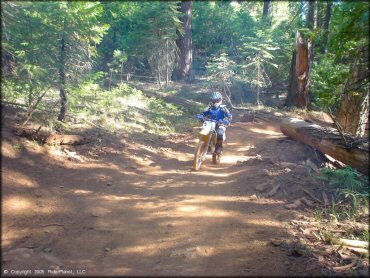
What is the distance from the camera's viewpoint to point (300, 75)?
18.2m

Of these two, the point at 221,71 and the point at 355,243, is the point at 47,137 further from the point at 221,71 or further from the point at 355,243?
the point at 221,71

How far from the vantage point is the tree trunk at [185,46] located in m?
21.8

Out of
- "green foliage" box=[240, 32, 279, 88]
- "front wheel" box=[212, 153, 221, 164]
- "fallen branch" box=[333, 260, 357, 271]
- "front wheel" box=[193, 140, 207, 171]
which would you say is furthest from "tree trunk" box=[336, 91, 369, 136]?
"green foliage" box=[240, 32, 279, 88]

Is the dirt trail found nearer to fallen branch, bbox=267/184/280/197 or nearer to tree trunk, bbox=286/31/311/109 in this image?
fallen branch, bbox=267/184/280/197

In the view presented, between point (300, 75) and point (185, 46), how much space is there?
843 centimetres

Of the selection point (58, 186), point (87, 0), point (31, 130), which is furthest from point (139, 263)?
point (87, 0)

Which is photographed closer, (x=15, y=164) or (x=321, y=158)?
(x=15, y=164)

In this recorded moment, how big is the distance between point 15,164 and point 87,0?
4.92 m

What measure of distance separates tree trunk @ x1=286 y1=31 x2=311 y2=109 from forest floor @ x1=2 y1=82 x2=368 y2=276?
393 inches

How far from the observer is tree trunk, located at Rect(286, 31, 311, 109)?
17609 mm

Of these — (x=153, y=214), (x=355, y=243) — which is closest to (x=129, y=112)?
(x=153, y=214)

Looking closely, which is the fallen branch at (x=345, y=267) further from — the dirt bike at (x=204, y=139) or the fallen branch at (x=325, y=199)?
the dirt bike at (x=204, y=139)

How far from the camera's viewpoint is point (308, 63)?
1788cm

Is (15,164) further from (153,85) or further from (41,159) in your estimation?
(153,85)
